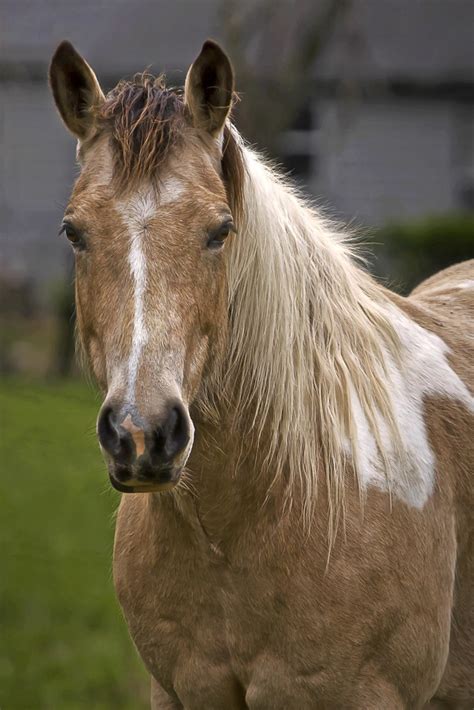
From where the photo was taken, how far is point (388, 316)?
3.79 m

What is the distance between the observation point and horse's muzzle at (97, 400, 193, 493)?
2.67 m

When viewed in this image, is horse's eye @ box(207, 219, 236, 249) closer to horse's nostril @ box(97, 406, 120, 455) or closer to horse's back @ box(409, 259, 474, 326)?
horse's nostril @ box(97, 406, 120, 455)

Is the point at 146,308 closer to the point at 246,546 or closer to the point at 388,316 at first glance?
the point at 246,546

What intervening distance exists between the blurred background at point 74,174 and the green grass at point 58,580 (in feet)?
0.06

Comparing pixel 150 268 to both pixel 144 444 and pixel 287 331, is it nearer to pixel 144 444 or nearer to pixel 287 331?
pixel 144 444

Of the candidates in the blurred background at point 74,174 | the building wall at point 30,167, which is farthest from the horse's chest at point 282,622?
the building wall at point 30,167

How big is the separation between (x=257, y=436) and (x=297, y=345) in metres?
0.31

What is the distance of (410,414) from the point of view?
3.66 meters

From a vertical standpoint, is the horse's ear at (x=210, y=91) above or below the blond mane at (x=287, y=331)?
above

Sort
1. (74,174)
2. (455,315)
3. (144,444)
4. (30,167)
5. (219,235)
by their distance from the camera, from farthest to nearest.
Result: (30,167) < (74,174) < (455,315) < (219,235) < (144,444)

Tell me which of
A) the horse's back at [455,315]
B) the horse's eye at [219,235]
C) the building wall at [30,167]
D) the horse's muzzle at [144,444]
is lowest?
the building wall at [30,167]

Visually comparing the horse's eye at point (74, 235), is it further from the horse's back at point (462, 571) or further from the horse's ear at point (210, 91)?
the horse's back at point (462, 571)

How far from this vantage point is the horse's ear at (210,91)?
315 centimetres

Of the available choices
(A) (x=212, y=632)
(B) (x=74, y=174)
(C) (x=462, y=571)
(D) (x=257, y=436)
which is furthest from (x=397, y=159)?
(A) (x=212, y=632)
